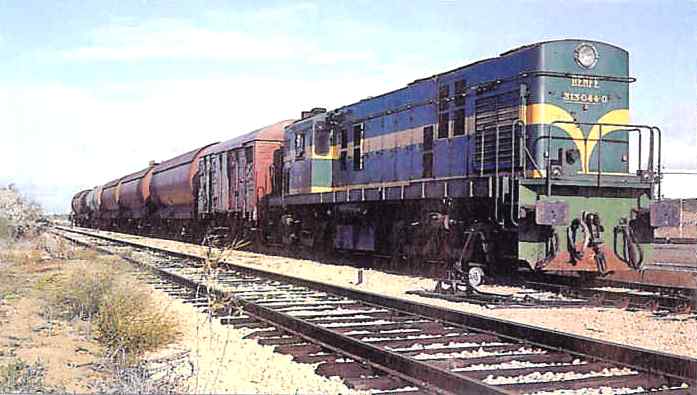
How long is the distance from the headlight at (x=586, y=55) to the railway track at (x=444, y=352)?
5.15 m

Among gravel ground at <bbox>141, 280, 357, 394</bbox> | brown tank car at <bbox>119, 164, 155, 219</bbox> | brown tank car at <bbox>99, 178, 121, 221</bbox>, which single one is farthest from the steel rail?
brown tank car at <bbox>99, 178, 121, 221</bbox>

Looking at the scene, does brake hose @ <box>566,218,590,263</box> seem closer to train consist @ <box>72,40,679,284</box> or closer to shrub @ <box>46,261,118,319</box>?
train consist @ <box>72,40,679,284</box>

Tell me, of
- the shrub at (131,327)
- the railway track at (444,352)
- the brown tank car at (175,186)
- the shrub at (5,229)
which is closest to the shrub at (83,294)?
the shrub at (131,327)

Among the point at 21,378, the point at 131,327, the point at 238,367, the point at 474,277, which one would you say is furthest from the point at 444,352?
the point at 474,277

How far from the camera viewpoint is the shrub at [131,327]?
7.29 metres

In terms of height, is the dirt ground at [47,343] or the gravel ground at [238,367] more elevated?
the gravel ground at [238,367]

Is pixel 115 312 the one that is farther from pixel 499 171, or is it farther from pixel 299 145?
pixel 299 145

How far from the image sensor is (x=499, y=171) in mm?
12516

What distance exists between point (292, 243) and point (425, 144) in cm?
733

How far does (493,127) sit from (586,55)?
1.83 meters

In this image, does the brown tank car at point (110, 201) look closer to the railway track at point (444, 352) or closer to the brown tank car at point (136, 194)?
the brown tank car at point (136, 194)

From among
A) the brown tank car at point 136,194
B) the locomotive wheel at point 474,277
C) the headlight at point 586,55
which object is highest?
the headlight at point 586,55

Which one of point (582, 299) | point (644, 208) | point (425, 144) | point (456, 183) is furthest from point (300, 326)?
point (425, 144)

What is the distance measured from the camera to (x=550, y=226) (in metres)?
11.3
